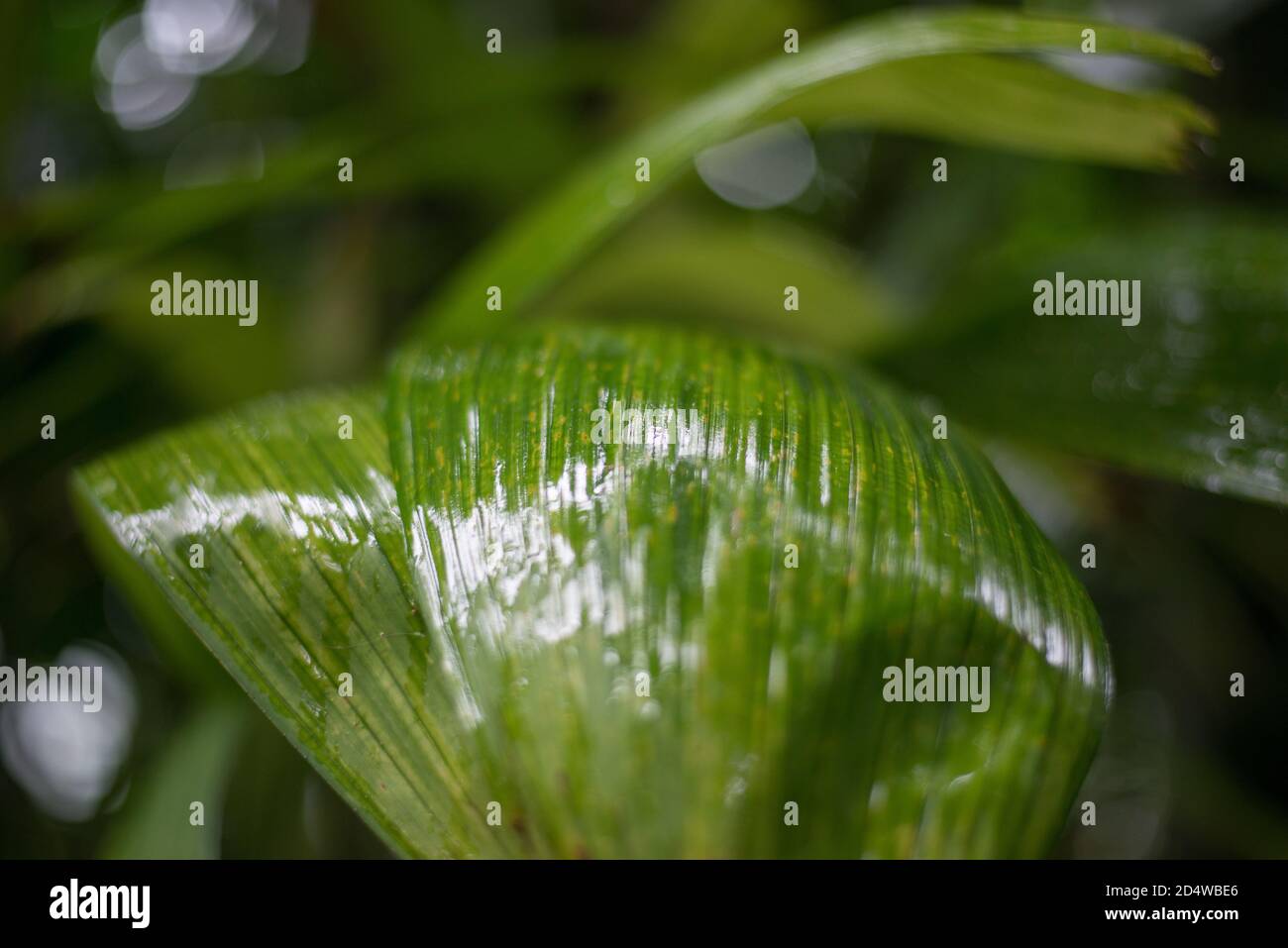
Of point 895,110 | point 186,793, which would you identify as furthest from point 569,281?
point 186,793

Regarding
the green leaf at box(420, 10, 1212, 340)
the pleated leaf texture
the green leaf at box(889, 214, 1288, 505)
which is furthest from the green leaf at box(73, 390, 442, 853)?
the green leaf at box(889, 214, 1288, 505)

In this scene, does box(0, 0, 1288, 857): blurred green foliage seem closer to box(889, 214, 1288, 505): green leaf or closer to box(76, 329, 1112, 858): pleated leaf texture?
box(889, 214, 1288, 505): green leaf

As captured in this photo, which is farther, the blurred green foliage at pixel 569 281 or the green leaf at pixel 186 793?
the blurred green foliage at pixel 569 281

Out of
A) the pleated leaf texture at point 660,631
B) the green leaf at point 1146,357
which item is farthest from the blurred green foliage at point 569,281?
the pleated leaf texture at point 660,631

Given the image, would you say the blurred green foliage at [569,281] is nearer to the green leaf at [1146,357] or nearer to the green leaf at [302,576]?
the green leaf at [1146,357]
